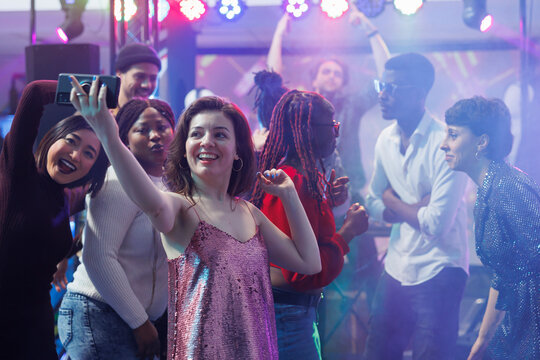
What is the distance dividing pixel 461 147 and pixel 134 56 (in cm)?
186

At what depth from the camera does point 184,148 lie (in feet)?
5.27

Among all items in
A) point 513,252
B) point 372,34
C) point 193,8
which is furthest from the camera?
point 193,8

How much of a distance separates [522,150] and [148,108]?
102 inches

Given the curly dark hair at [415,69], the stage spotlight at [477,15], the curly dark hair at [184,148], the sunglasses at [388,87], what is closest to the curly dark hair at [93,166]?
the curly dark hair at [184,148]

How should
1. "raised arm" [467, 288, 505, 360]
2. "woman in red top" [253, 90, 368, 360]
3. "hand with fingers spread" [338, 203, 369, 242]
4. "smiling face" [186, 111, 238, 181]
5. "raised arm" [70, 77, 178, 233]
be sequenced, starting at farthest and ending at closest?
"raised arm" [467, 288, 505, 360] < "hand with fingers spread" [338, 203, 369, 242] < "woman in red top" [253, 90, 368, 360] < "smiling face" [186, 111, 238, 181] < "raised arm" [70, 77, 178, 233]

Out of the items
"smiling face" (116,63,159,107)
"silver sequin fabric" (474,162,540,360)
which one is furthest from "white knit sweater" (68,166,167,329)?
"silver sequin fabric" (474,162,540,360)

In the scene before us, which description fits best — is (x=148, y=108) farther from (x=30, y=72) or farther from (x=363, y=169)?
(x=363, y=169)

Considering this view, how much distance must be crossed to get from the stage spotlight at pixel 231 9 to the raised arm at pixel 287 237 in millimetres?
3258

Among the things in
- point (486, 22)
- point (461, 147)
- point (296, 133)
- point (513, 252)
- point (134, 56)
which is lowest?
point (513, 252)

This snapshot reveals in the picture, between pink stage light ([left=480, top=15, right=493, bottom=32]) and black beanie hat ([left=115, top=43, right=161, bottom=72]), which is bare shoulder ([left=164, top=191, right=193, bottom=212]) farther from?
pink stage light ([left=480, top=15, right=493, bottom=32])

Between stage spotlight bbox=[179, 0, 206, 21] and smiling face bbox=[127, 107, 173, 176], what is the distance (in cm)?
289

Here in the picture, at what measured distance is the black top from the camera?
162cm

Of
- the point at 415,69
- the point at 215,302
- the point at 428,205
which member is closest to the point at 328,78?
the point at 415,69

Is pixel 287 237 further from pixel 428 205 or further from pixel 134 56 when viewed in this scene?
pixel 428 205
